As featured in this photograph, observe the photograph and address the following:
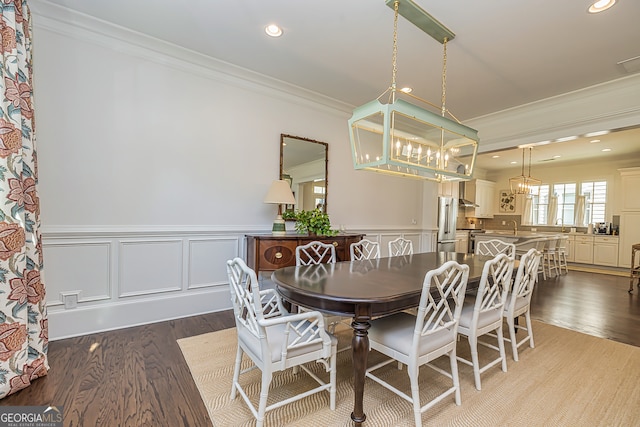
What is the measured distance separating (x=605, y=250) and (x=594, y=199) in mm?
1319

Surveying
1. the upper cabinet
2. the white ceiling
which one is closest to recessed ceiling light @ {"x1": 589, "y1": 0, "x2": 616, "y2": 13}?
the white ceiling

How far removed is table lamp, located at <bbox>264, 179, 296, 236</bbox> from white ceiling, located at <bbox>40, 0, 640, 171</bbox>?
1282 mm

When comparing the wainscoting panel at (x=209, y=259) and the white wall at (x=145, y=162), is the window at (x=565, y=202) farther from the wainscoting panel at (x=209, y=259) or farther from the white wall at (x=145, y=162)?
the wainscoting panel at (x=209, y=259)

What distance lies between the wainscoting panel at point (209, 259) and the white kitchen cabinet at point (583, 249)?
826 centimetres

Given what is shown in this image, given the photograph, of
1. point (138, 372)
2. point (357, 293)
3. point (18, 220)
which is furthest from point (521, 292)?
point (18, 220)

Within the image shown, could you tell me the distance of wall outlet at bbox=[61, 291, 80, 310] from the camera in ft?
8.33

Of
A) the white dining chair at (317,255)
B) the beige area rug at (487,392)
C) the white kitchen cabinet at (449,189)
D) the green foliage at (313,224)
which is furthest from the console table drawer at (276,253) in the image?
the white kitchen cabinet at (449,189)

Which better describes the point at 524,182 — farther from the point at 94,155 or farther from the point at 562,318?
the point at 94,155

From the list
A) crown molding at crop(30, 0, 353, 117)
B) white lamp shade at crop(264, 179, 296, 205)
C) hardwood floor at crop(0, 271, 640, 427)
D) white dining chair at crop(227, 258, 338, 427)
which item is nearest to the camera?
white dining chair at crop(227, 258, 338, 427)

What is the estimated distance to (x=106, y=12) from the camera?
7.93 feet

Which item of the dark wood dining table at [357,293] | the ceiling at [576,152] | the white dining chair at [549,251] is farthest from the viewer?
the white dining chair at [549,251]

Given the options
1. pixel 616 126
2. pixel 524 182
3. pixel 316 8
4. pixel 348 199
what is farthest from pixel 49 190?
pixel 524 182

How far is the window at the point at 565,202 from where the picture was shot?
757 centimetres

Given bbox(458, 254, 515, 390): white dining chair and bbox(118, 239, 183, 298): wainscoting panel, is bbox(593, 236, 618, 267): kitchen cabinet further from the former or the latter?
bbox(118, 239, 183, 298): wainscoting panel
